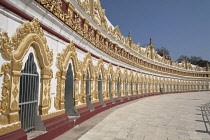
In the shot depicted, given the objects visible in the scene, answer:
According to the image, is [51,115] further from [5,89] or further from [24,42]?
[24,42]

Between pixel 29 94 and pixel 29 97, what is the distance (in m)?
0.09

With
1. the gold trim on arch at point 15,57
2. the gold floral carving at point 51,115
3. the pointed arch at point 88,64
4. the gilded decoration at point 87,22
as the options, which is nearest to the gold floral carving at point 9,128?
the gold trim on arch at point 15,57

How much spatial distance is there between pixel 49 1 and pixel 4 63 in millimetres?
2769

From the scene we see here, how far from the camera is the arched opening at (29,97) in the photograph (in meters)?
4.93

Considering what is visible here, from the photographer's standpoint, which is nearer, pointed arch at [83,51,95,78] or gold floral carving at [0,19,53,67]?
gold floral carving at [0,19,53,67]

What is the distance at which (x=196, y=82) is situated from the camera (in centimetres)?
4866

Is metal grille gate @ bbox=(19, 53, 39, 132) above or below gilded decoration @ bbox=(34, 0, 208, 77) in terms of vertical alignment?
below

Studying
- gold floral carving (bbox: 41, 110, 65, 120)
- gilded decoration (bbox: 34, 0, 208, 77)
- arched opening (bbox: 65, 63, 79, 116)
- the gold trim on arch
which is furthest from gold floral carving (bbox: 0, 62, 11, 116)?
arched opening (bbox: 65, 63, 79, 116)

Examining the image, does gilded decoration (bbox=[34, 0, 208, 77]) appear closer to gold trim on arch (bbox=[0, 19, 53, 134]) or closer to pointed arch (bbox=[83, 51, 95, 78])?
gold trim on arch (bbox=[0, 19, 53, 134])

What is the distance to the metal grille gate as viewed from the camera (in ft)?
16.2

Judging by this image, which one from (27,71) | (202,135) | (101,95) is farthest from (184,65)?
(27,71)

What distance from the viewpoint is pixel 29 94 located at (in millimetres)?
5125

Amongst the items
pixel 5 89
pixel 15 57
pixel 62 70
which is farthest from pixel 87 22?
pixel 5 89

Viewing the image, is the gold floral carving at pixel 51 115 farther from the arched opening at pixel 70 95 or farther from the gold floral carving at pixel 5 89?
the gold floral carving at pixel 5 89
